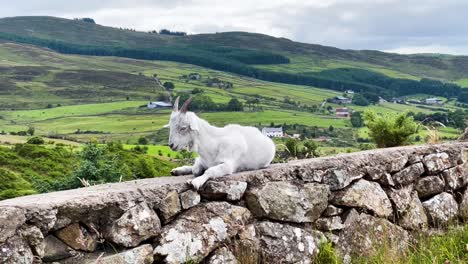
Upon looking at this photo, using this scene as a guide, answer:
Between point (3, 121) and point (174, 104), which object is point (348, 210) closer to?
point (174, 104)

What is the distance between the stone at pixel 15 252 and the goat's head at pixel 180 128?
6.51ft

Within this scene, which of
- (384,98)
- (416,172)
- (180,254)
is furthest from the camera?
(384,98)

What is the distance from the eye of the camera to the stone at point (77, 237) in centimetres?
493

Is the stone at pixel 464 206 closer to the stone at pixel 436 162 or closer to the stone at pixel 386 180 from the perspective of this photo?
the stone at pixel 436 162

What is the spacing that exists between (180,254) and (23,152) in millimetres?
30102

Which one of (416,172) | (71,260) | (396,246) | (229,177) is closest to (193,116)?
(229,177)

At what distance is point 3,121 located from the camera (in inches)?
4779

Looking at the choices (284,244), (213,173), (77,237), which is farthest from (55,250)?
(284,244)

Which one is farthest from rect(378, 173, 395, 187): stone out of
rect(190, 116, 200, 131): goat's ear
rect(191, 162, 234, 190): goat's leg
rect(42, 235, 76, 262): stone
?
rect(42, 235, 76, 262): stone

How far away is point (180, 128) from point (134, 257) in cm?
157

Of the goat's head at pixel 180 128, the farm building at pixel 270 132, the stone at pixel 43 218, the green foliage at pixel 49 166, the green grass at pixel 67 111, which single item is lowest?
the green grass at pixel 67 111

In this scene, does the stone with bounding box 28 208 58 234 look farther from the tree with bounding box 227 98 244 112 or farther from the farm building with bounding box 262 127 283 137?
the tree with bounding box 227 98 244 112

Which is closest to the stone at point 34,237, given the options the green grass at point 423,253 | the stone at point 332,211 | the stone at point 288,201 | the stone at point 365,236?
the stone at point 288,201

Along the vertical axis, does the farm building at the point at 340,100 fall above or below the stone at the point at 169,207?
below
